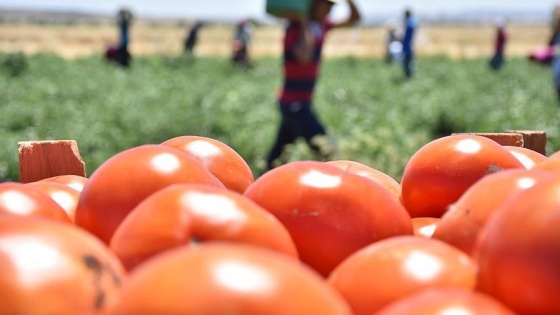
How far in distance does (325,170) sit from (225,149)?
0.48m

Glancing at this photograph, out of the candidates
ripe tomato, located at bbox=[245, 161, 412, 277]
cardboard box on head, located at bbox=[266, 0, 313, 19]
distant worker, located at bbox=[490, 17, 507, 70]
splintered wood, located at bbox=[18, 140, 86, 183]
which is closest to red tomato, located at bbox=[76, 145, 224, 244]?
ripe tomato, located at bbox=[245, 161, 412, 277]

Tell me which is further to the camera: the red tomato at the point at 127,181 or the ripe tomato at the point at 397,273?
the red tomato at the point at 127,181

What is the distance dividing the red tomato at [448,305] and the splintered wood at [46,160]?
1.41m

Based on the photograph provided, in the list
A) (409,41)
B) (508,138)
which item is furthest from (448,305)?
A: (409,41)

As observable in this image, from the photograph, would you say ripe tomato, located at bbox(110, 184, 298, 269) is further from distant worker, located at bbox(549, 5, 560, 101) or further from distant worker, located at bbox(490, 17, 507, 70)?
distant worker, located at bbox(490, 17, 507, 70)

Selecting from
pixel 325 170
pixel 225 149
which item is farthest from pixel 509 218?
pixel 225 149

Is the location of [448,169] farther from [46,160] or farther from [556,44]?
[556,44]

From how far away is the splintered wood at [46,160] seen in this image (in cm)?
224

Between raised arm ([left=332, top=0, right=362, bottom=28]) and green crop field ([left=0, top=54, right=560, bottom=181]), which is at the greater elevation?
raised arm ([left=332, top=0, right=362, bottom=28])

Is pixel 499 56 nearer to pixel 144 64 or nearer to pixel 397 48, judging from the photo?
pixel 397 48

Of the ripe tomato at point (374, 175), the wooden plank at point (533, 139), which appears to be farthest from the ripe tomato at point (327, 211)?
the wooden plank at point (533, 139)

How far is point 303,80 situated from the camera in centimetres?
643

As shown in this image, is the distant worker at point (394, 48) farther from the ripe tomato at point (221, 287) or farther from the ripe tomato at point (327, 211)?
the ripe tomato at point (221, 287)

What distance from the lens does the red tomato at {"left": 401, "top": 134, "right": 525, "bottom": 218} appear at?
176 centimetres
